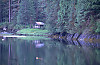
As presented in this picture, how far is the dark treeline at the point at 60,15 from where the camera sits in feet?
84.4

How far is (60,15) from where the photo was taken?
1385 inches

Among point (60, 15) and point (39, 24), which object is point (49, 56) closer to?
point (60, 15)

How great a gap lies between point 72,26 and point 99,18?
7.35m

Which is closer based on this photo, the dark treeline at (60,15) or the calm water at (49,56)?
the calm water at (49,56)

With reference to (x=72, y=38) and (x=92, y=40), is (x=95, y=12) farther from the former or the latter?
(x=72, y=38)

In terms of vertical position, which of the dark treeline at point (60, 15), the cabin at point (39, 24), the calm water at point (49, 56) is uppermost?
the dark treeline at point (60, 15)

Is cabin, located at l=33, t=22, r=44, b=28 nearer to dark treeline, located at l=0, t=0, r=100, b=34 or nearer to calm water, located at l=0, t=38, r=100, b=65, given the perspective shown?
dark treeline, located at l=0, t=0, r=100, b=34

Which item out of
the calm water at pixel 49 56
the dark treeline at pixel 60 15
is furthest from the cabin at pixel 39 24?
the calm water at pixel 49 56

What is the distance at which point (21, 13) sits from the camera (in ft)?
175

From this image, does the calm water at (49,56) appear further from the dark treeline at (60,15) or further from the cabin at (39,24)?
the cabin at (39,24)

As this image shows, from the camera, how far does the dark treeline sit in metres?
25.7

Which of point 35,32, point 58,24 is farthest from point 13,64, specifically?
point 35,32

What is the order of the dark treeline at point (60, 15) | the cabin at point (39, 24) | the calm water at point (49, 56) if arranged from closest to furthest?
1. the calm water at point (49, 56)
2. the dark treeline at point (60, 15)
3. the cabin at point (39, 24)

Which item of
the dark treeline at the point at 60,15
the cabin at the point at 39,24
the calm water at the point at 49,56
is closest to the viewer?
the calm water at the point at 49,56
